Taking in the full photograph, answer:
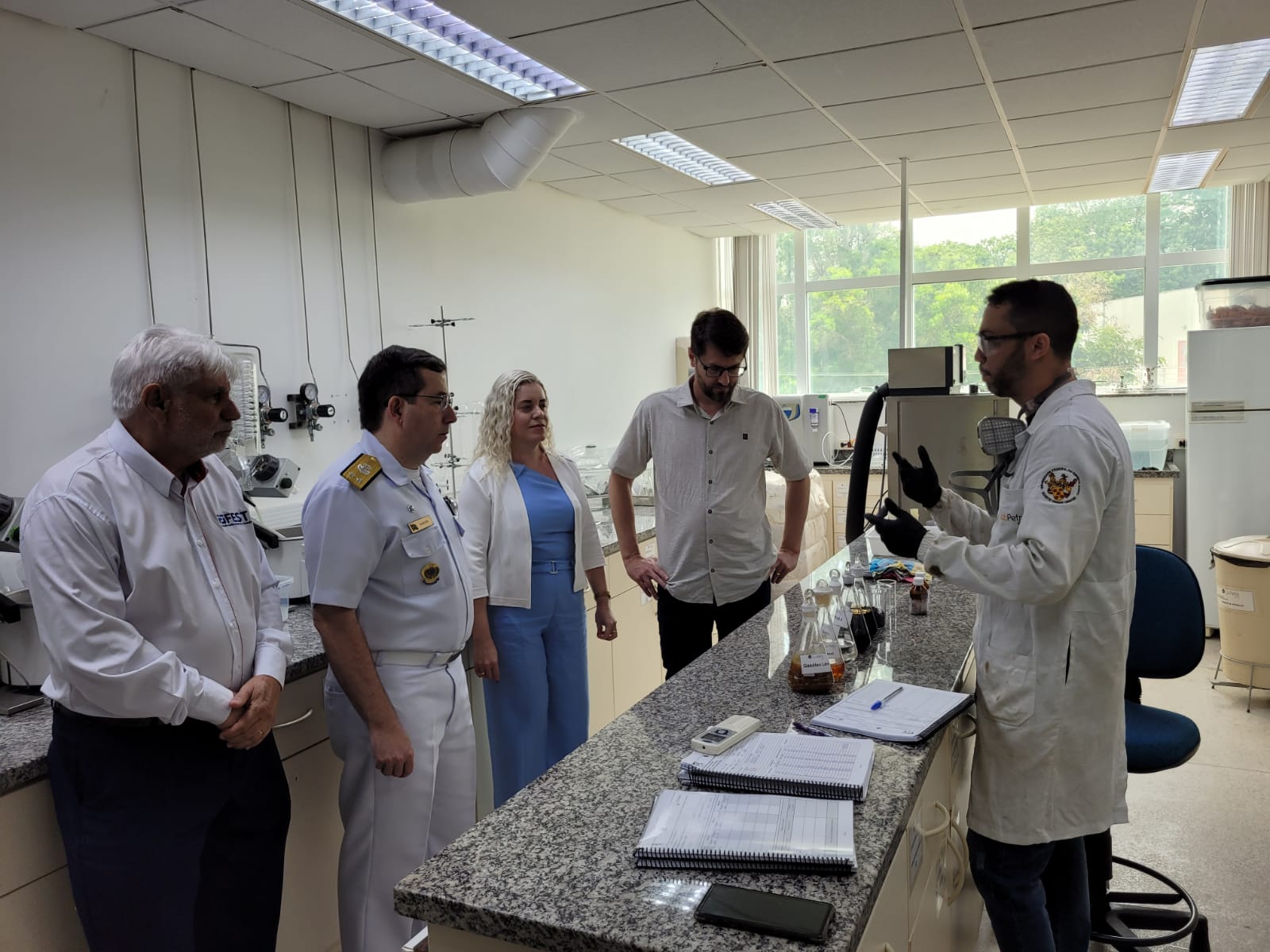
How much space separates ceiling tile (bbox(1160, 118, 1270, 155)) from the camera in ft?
15.1

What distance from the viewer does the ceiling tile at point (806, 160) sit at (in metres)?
4.84

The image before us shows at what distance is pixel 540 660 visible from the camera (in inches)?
109

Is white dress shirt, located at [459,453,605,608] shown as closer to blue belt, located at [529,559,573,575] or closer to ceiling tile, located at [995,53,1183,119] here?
blue belt, located at [529,559,573,575]

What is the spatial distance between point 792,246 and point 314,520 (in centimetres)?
668

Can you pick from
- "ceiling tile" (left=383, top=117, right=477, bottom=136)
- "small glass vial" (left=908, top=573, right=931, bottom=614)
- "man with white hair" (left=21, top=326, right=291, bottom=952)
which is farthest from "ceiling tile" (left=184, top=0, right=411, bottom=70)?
"small glass vial" (left=908, top=573, right=931, bottom=614)

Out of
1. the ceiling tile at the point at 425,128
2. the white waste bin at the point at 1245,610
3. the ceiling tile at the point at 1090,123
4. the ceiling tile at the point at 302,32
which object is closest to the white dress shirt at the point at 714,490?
the ceiling tile at the point at 302,32

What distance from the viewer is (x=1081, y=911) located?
190 cm

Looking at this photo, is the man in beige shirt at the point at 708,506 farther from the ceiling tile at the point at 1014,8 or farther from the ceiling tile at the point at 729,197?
the ceiling tile at the point at 729,197

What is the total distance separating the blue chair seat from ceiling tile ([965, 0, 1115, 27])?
89.4 inches

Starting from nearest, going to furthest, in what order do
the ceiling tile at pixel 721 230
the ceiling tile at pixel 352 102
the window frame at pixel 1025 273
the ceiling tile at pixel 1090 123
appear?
1. the ceiling tile at pixel 352 102
2. the ceiling tile at pixel 1090 123
3. the window frame at pixel 1025 273
4. the ceiling tile at pixel 721 230

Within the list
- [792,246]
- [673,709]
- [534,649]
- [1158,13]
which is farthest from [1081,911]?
[792,246]

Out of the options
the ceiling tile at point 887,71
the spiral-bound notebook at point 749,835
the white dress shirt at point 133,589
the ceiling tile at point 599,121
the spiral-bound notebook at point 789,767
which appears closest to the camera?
the spiral-bound notebook at point 749,835

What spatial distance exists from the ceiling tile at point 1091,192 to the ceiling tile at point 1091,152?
2.41 ft

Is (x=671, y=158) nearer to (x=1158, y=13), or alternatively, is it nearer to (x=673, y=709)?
(x=1158, y=13)
